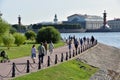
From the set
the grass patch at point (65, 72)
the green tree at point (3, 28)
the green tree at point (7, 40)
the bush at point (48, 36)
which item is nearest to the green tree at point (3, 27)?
the green tree at point (3, 28)

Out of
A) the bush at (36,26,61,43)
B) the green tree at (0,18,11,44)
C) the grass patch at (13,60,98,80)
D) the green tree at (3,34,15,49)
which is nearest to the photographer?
the grass patch at (13,60,98,80)

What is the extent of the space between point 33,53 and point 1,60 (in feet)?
9.93

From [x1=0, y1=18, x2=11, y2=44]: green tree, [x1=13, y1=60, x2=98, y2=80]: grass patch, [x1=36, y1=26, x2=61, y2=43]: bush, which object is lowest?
[x1=13, y1=60, x2=98, y2=80]: grass patch

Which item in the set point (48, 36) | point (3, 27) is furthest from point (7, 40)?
point (48, 36)

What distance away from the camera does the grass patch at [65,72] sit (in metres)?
23.8

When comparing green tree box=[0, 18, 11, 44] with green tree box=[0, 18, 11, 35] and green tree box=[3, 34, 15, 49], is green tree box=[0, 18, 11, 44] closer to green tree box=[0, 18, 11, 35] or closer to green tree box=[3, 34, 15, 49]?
green tree box=[0, 18, 11, 35]

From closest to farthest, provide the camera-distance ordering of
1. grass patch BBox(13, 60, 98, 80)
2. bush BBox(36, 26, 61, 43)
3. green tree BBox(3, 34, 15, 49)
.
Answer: grass patch BBox(13, 60, 98, 80) < green tree BBox(3, 34, 15, 49) < bush BBox(36, 26, 61, 43)

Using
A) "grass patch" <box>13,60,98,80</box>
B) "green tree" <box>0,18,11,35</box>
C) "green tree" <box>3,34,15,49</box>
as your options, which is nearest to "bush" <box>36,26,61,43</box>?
"green tree" <box>0,18,11,35</box>

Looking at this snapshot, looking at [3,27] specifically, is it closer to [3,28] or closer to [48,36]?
[3,28]

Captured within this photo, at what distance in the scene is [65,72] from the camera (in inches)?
1096

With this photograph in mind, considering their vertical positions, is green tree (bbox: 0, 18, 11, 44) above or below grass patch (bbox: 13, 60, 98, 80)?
above

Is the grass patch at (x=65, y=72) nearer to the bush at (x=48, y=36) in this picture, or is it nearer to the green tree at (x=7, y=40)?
the green tree at (x=7, y=40)

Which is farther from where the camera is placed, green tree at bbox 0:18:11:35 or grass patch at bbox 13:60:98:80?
green tree at bbox 0:18:11:35

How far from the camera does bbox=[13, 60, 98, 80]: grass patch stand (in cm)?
2375
